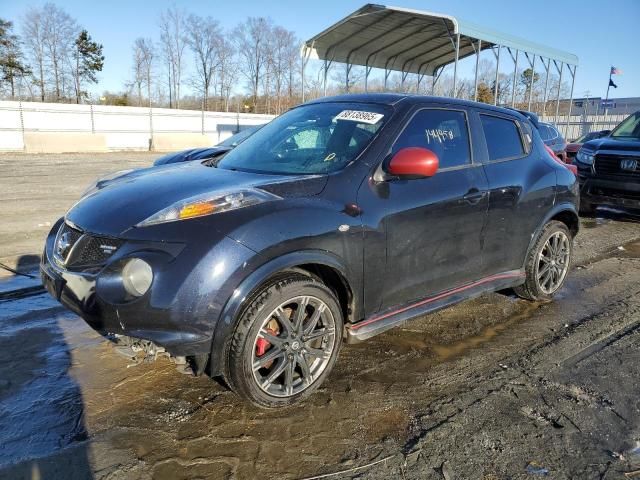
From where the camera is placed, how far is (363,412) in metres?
2.98

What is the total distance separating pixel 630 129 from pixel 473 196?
7.72 meters

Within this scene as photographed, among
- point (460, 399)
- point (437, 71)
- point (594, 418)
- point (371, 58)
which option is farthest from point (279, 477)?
point (437, 71)

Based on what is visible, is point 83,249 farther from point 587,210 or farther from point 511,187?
point 587,210

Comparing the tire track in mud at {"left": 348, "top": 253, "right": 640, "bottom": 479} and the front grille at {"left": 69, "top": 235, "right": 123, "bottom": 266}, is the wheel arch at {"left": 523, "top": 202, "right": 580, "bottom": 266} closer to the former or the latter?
the tire track in mud at {"left": 348, "top": 253, "right": 640, "bottom": 479}

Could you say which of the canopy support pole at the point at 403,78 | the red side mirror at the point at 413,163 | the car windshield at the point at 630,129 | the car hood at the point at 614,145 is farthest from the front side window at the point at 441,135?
the canopy support pole at the point at 403,78

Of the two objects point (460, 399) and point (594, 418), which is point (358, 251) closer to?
point (460, 399)

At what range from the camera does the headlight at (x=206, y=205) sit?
8.75ft

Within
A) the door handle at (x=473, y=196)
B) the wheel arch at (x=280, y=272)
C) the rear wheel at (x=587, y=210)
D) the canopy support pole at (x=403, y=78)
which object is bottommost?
the rear wheel at (x=587, y=210)

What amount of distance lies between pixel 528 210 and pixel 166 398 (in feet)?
10.8

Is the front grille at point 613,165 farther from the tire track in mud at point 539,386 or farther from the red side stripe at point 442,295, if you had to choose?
the red side stripe at point 442,295

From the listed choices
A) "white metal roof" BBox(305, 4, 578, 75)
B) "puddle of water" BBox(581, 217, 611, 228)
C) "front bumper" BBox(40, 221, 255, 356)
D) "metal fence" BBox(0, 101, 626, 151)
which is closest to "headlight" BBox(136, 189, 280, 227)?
"front bumper" BBox(40, 221, 255, 356)

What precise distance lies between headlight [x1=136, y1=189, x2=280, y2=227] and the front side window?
43.6 inches

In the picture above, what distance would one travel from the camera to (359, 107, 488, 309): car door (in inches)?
129

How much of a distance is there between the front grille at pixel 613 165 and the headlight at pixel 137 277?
28.0 ft
